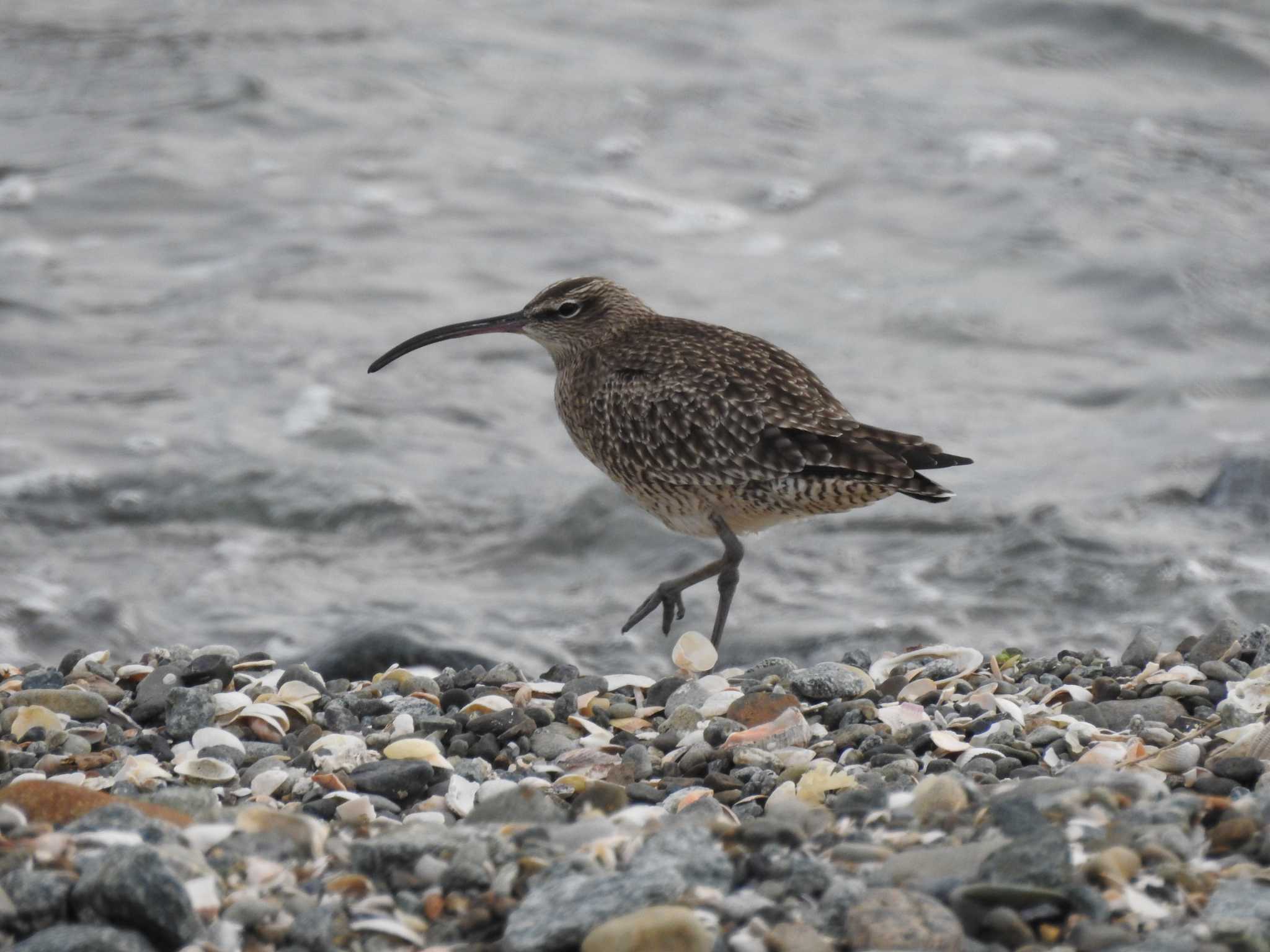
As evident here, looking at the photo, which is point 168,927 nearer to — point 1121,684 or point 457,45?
point 1121,684

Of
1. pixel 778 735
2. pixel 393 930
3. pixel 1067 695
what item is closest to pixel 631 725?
pixel 778 735

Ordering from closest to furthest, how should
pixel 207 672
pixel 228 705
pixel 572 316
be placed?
pixel 228 705, pixel 207 672, pixel 572 316

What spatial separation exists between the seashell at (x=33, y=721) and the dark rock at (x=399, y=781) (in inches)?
40.2

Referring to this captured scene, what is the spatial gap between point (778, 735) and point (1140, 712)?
1.05m

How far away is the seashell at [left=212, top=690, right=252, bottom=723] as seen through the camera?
5156 mm

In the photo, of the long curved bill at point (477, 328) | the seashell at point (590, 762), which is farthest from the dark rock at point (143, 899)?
the long curved bill at point (477, 328)

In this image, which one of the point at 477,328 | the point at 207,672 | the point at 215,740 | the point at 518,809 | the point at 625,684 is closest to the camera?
the point at 518,809

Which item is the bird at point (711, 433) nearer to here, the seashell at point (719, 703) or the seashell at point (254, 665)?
the seashell at point (719, 703)

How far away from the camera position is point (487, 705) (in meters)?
5.28

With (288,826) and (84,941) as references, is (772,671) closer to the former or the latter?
(288,826)

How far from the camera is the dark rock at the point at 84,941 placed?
3346mm

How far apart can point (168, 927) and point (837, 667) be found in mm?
2535

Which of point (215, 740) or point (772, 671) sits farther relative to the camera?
point (772, 671)

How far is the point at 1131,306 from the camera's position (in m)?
12.6
